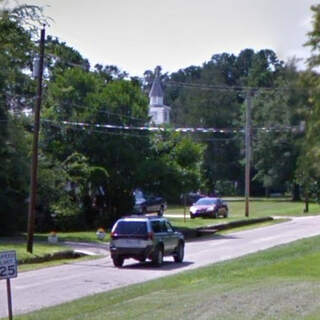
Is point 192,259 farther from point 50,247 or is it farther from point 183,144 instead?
point 183,144

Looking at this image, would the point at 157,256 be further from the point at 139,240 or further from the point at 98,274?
the point at 98,274

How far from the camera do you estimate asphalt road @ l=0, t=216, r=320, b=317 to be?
22.1 metres

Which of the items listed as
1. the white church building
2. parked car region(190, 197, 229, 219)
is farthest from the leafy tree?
the white church building

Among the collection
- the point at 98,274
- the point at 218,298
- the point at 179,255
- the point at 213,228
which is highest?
the point at 213,228

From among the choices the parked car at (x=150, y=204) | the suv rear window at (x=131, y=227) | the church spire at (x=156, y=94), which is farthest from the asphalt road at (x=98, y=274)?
the church spire at (x=156, y=94)

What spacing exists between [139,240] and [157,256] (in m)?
1.02

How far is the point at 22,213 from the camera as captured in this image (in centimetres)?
4625

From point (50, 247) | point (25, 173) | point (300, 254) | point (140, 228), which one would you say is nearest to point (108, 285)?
point (140, 228)

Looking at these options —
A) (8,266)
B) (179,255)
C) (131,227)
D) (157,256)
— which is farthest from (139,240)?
(8,266)

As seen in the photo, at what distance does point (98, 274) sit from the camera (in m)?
29.0

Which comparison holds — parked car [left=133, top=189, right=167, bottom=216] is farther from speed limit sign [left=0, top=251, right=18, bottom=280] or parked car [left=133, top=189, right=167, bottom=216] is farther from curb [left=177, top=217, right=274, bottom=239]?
speed limit sign [left=0, top=251, right=18, bottom=280]

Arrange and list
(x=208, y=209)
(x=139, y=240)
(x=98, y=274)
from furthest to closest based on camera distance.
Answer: (x=208, y=209) → (x=139, y=240) → (x=98, y=274)

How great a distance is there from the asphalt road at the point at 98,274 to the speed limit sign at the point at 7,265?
13.1ft

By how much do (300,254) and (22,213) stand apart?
1927 centimetres
